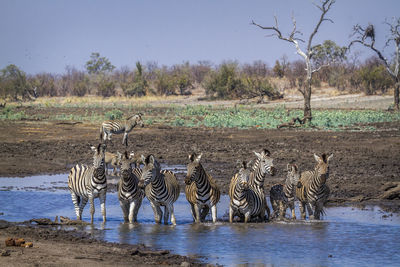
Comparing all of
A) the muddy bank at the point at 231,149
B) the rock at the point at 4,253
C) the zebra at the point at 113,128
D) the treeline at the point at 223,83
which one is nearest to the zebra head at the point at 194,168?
the rock at the point at 4,253

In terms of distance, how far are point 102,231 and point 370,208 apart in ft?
19.1

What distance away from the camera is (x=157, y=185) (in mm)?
10875

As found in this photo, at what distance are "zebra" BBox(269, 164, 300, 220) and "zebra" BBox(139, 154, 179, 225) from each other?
1.90 metres

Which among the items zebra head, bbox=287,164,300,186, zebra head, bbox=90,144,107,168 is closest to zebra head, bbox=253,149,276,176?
zebra head, bbox=287,164,300,186

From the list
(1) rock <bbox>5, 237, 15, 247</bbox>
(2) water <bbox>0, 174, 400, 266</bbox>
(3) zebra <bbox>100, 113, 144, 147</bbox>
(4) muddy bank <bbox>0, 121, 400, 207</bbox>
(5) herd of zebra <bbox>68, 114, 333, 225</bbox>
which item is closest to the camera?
(1) rock <bbox>5, 237, 15, 247</bbox>

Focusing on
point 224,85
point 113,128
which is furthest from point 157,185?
point 224,85

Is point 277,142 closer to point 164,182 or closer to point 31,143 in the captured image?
point 31,143

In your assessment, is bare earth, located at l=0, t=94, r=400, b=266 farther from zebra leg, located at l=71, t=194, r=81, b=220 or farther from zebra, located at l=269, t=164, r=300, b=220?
zebra, located at l=269, t=164, r=300, b=220

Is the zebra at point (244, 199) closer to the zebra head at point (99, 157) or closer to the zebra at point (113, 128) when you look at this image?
the zebra head at point (99, 157)

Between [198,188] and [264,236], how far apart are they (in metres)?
1.40

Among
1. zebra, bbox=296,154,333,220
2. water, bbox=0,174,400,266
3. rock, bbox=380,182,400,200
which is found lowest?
water, bbox=0,174,400,266

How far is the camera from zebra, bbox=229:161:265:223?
10.6 metres

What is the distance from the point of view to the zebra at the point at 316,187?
439 inches

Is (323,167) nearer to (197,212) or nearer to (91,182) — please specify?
(197,212)
